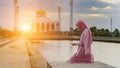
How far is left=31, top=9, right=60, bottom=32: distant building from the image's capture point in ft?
278

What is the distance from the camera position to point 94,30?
71.2m

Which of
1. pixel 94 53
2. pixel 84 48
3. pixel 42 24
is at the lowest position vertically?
pixel 94 53

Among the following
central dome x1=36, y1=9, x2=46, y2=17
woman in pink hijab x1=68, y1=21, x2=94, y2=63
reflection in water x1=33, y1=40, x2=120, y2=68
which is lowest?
reflection in water x1=33, y1=40, x2=120, y2=68

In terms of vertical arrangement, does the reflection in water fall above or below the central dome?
below

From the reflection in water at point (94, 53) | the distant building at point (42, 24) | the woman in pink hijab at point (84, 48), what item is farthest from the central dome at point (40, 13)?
the woman in pink hijab at point (84, 48)

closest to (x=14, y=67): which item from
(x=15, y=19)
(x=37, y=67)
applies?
(x=37, y=67)

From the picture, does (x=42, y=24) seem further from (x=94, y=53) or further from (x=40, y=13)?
(x=94, y=53)

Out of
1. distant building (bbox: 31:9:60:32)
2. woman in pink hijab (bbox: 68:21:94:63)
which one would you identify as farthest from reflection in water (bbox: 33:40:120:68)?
distant building (bbox: 31:9:60:32)

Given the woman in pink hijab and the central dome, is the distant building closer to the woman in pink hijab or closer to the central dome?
the central dome

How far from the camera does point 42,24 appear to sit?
284 ft

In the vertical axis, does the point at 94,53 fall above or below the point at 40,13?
below

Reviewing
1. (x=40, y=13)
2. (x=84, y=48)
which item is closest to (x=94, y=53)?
(x=84, y=48)

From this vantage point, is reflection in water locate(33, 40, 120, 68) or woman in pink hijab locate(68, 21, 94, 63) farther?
reflection in water locate(33, 40, 120, 68)

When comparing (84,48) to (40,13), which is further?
(40,13)
